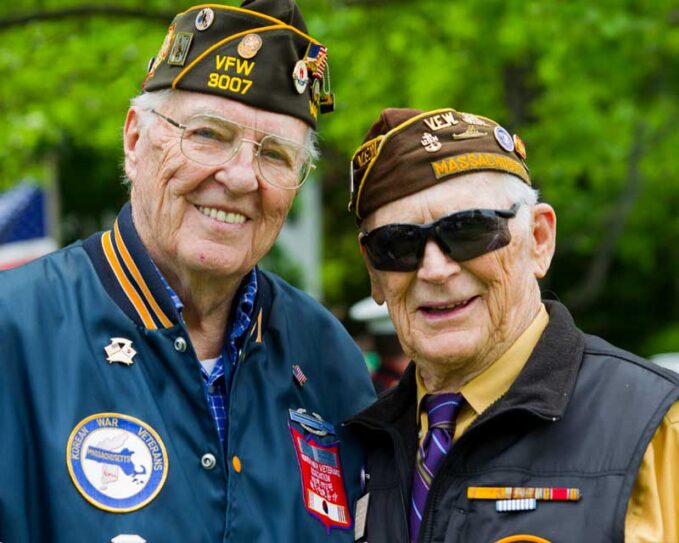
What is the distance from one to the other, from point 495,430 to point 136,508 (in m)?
1.04

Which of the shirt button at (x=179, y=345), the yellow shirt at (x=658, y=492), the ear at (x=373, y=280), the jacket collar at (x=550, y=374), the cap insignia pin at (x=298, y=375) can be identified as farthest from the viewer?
the cap insignia pin at (x=298, y=375)

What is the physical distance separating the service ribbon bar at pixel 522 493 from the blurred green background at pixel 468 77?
6272mm

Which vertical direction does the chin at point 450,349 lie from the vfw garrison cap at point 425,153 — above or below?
below

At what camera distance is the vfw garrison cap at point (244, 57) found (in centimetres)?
347

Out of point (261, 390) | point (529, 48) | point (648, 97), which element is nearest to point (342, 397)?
point (261, 390)

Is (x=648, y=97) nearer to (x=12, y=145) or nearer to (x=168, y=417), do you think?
(x=12, y=145)

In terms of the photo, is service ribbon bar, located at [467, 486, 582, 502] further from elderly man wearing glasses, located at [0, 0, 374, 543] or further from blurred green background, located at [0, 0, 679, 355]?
blurred green background, located at [0, 0, 679, 355]

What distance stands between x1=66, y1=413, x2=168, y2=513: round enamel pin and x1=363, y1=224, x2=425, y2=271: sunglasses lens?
2.92 feet

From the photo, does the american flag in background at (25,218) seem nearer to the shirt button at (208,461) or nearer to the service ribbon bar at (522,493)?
the shirt button at (208,461)

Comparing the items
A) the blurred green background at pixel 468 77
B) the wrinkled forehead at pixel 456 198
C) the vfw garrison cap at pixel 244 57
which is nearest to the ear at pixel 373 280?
the wrinkled forehead at pixel 456 198

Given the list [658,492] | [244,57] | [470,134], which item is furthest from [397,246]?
[658,492]

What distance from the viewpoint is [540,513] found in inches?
122

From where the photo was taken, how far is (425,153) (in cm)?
349

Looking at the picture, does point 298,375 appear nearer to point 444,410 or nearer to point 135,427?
point 444,410
